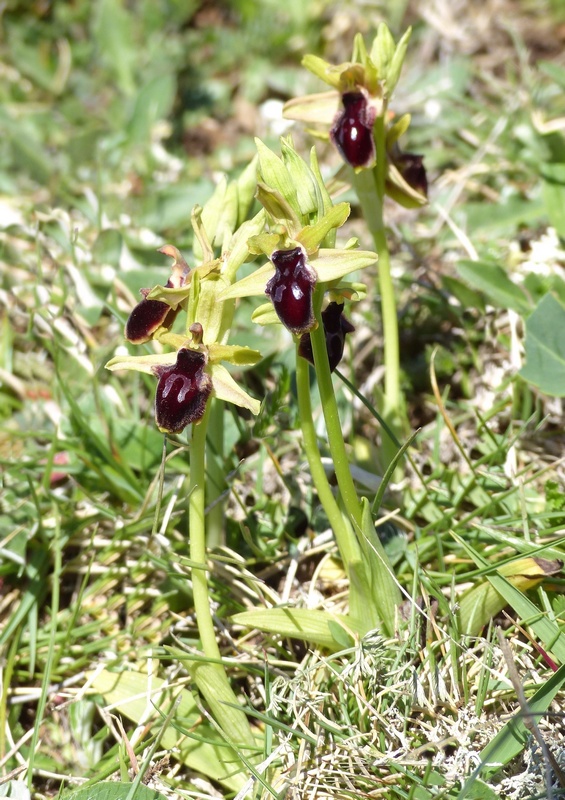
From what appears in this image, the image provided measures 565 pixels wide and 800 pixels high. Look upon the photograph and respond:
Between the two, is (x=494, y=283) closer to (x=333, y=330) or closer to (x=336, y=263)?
(x=333, y=330)

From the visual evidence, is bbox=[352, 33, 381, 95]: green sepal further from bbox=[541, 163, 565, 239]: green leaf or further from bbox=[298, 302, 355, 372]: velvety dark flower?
bbox=[541, 163, 565, 239]: green leaf

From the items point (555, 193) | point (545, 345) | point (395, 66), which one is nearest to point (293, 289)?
point (395, 66)

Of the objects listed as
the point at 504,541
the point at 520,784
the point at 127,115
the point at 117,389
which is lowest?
the point at 520,784

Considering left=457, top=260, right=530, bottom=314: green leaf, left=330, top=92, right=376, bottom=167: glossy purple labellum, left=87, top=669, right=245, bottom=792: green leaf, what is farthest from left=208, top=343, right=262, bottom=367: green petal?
left=457, top=260, right=530, bottom=314: green leaf

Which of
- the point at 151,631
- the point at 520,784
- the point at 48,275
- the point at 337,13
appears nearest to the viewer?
the point at 520,784

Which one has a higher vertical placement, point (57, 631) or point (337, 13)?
point (337, 13)

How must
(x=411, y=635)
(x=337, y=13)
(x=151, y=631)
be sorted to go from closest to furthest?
(x=411, y=635) → (x=151, y=631) → (x=337, y=13)

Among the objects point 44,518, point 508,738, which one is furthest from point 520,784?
point 44,518

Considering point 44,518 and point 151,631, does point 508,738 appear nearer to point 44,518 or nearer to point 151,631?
point 151,631

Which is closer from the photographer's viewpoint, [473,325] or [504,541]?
[504,541]
